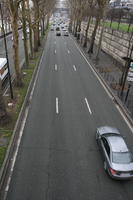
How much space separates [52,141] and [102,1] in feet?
88.3

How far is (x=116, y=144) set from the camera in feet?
33.3

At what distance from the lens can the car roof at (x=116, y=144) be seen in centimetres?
986

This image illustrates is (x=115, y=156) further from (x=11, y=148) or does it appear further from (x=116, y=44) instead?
(x=116, y=44)

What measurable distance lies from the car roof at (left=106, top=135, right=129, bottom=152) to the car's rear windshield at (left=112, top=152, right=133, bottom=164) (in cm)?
23

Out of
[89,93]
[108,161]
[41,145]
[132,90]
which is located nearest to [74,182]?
[108,161]

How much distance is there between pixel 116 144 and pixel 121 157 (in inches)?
34.0

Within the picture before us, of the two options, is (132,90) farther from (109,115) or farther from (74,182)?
(74,182)

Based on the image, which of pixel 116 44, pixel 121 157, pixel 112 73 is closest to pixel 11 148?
pixel 121 157

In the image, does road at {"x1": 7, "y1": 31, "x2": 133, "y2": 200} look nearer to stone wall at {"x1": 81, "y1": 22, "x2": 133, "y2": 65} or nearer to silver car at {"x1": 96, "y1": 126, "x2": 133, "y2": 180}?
silver car at {"x1": 96, "y1": 126, "x2": 133, "y2": 180}

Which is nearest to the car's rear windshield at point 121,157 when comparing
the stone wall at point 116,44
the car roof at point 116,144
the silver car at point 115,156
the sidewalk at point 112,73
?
the silver car at point 115,156

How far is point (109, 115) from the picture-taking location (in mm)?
15445

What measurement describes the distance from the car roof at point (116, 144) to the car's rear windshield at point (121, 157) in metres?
0.23

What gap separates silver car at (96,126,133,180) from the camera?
895cm

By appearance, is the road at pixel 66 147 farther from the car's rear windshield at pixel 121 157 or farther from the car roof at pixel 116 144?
the car roof at pixel 116 144
